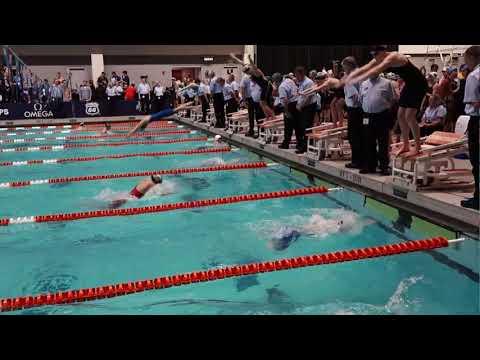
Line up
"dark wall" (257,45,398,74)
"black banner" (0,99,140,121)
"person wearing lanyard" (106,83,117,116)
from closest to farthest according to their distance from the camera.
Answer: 1. "black banner" (0,99,140,121)
2. "person wearing lanyard" (106,83,117,116)
3. "dark wall" (257,45,398,74)

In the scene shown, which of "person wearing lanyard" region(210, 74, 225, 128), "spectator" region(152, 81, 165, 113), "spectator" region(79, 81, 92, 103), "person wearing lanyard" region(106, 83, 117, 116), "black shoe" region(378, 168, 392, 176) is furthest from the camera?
"spectator" region(79, 81, 92, 103)

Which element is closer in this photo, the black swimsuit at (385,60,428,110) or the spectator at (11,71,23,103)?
the black swimsuit at (385,60,428,110)

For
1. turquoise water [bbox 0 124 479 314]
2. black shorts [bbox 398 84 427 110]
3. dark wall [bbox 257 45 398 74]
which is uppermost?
dark wall [bbox 257 45 398 74]

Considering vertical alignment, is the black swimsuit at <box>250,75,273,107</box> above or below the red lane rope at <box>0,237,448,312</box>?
above

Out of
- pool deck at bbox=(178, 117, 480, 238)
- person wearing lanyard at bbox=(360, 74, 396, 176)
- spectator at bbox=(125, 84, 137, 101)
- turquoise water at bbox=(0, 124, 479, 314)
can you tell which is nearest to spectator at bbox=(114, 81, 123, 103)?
spectator at bbox=(125, 84, 137, 101)

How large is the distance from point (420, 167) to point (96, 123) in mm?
13893

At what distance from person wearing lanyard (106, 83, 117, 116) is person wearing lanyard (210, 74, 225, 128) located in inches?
261

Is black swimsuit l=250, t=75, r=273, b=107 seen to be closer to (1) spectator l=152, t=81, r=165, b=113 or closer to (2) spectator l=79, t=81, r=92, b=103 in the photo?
(1) spectator l=152, t=81, r=165, b=113

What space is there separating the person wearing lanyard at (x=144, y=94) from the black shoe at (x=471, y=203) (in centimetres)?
A: 1508

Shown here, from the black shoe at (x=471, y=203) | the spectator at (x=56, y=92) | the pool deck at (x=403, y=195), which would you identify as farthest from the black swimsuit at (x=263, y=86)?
the spectator at (x=56, y=92)

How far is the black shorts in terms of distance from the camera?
4695 millimetres

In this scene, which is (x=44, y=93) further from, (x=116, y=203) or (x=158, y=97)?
(x=116, y=203)
